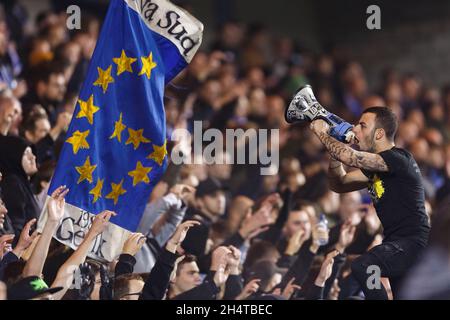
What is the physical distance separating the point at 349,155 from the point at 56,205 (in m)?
1.72

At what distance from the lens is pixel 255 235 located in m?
7.34

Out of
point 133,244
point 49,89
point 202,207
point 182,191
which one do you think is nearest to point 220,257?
point 133,244

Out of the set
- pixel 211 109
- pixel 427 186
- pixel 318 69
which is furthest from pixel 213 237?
pixel 318 69

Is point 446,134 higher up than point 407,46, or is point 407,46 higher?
point 407,46

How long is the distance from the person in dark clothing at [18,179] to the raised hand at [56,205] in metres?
0.47

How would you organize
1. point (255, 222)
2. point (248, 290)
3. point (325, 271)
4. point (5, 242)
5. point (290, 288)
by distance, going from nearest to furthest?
point (5, 242), point (248, 290), point (325, 271), point (290, 288), point (255, 222)

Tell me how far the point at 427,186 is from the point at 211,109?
7.66 feet

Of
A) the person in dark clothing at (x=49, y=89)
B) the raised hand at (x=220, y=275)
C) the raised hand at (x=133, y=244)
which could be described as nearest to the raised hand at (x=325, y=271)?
the raised hand at (x=220, y=275)

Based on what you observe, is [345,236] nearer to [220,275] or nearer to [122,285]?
[220,275]

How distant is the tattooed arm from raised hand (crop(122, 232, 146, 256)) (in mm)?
1272

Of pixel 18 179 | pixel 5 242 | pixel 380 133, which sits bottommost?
pixel 5 242

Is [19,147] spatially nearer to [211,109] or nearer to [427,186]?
[211,109]

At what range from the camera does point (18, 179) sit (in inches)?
249

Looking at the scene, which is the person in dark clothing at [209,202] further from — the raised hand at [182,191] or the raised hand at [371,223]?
the raised hand at [371,223]
